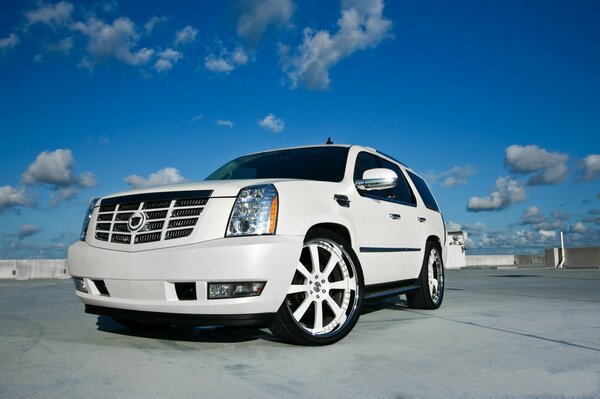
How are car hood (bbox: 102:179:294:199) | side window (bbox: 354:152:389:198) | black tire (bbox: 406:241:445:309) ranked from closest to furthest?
car hood (bbox: 102:179:294:199) → side window (bbox: 354:152:389:198) → black tire (bbox: 406:241:445:309)

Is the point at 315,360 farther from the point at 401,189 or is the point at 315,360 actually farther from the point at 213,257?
the point at 401,189

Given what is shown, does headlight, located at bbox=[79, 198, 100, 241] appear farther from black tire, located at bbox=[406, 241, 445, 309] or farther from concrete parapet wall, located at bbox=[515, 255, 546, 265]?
concrete parapet wall, located at bbox=[515, 255, 546, 265]

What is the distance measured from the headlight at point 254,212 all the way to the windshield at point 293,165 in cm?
116

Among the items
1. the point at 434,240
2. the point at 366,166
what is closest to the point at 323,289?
the point at 366,166

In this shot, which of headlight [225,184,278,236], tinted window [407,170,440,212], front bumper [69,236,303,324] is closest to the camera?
front bumper [69,236,303,324]

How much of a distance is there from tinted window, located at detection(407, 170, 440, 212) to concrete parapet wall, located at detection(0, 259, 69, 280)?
19.5m

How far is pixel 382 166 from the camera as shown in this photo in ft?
21.0

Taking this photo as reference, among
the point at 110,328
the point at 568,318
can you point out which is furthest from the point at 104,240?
the point at 568,318

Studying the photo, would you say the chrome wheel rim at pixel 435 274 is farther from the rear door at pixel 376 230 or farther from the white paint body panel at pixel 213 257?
the white paint body panel at pixel 213 257

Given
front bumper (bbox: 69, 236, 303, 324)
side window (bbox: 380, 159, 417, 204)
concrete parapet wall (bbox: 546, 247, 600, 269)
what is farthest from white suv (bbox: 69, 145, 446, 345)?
concrete parapet wall (bbox: 546, 247, 600, 269)

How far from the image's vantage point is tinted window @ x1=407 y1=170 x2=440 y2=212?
23.9ft

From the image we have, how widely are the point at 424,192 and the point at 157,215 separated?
4.40 meters

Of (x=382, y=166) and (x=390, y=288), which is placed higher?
(x=382, y=166)

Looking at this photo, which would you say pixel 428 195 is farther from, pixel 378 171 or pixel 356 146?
pixel 378 171
